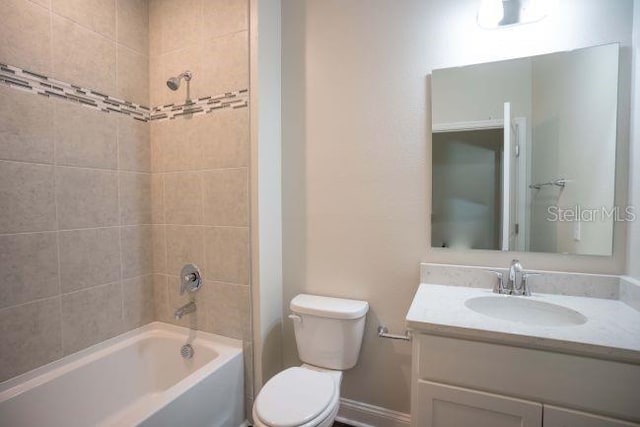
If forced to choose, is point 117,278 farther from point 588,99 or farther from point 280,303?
point 588,99

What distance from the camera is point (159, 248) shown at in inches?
75.2

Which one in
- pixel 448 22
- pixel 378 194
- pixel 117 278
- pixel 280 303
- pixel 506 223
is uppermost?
pixel 448 22

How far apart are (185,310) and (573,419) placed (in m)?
1.77

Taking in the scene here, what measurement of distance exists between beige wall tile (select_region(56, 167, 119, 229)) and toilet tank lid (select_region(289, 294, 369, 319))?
113cm

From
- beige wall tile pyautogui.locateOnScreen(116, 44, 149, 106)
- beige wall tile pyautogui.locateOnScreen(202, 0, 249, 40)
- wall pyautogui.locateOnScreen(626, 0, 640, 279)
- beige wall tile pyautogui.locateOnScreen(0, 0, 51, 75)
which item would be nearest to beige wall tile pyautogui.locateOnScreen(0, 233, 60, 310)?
beige wall tile pyautogui.locateOnScreen(0, 0, 51, 75)

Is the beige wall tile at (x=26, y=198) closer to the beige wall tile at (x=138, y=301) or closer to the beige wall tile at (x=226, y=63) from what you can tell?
the beige wall tile at (x=138, y=301)

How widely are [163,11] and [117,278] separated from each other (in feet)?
5.24

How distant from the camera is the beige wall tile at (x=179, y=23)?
1730 millimetres

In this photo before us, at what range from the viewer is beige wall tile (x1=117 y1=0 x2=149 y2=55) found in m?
1.71

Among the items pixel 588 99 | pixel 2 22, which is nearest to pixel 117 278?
pixel 2 22

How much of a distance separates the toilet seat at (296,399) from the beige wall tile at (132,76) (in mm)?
A: 1744

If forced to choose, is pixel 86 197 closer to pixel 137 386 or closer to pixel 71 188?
pixel 71 188

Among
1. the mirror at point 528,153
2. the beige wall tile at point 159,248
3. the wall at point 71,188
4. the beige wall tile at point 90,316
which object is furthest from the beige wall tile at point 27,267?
the mirror at point 528,153

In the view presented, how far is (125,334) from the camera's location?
1763 mm
